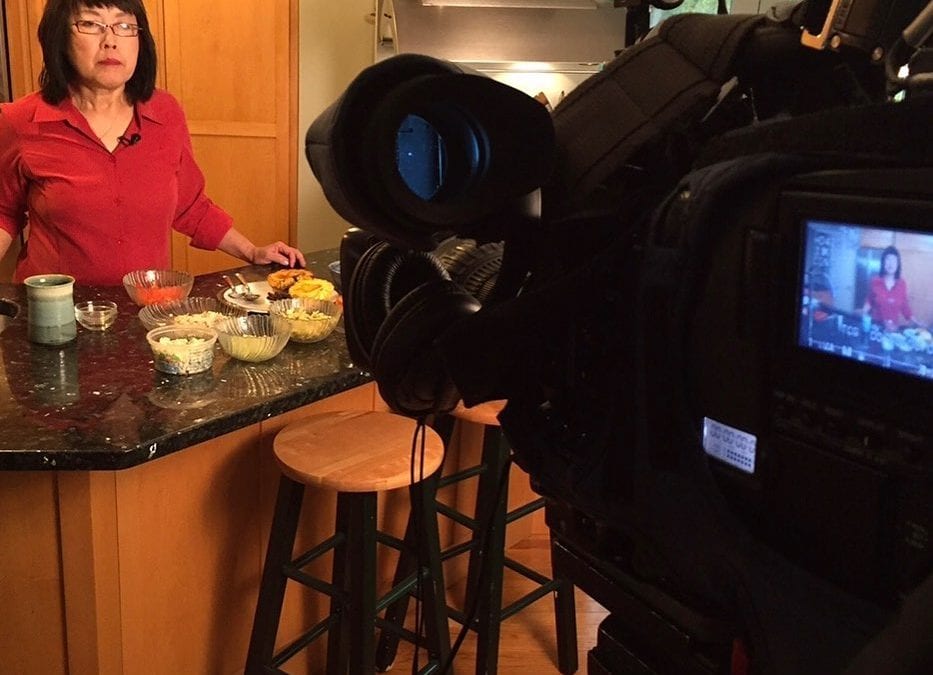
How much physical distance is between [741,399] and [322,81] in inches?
143

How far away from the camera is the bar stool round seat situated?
5.19 feet

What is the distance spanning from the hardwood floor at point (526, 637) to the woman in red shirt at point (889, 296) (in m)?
1.86

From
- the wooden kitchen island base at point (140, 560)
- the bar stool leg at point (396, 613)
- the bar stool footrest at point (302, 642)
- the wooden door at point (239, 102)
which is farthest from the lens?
the wooden door at point (239, 102)

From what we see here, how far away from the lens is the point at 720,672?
1.92 ft

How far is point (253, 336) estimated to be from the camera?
167 cm

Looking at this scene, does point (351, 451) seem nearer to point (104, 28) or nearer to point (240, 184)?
point (104, 28)

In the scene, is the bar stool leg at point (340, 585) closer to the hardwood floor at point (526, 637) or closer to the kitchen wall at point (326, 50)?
the hardwood floor at point (526, 637)

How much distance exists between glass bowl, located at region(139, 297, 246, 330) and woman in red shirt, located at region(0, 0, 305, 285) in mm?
418

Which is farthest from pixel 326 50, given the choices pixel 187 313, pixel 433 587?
pixel 433 587

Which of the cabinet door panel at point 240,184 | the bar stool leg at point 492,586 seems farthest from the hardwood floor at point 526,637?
the cabinet door panel at point 240,184

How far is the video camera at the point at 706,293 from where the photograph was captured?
1.51 feet

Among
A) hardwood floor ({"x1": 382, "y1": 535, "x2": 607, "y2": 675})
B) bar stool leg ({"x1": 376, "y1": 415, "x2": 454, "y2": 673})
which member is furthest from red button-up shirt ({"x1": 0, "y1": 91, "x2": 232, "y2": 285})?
hardwood floor ({"x1": 382, "y1": 535, "x2": 607, "y2": 675})

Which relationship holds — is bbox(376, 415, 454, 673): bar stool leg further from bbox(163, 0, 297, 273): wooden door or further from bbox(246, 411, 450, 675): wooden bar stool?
bbox(163, 0, 297, 273): wooden door

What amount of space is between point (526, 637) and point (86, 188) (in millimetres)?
1576
